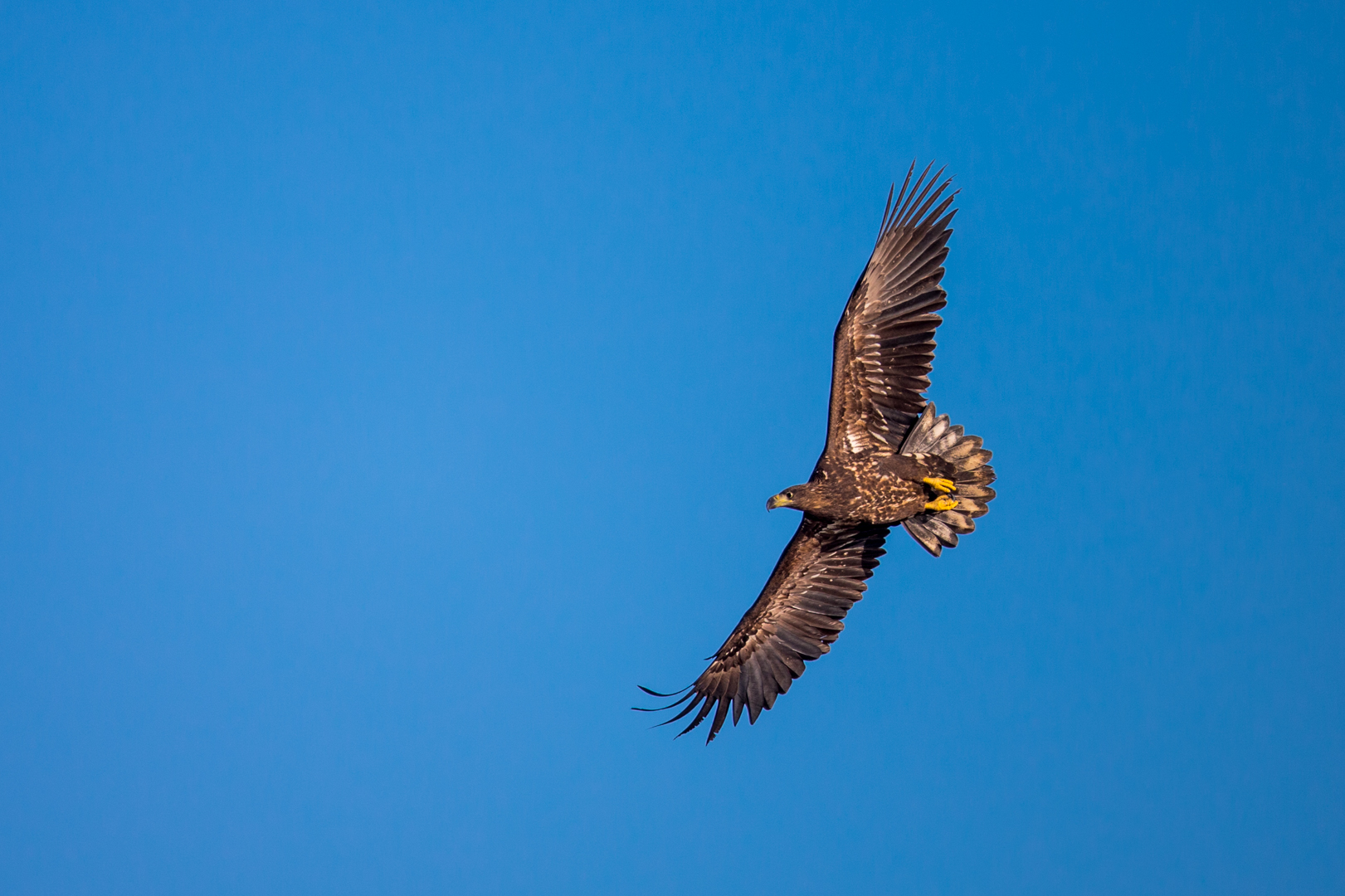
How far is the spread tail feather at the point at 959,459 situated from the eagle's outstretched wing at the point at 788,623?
102cm

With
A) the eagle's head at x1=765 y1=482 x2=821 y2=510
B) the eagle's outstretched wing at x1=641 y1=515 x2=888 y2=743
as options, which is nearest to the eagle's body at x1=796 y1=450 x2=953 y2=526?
the eagle's head at x1=765 y1=482 x2=821 y2=510

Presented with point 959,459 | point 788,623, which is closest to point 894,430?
point 959,459

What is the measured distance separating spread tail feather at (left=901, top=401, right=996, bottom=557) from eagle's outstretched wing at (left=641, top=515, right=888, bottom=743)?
40.2 inches

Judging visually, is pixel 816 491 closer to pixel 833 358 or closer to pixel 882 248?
pixel 833 358

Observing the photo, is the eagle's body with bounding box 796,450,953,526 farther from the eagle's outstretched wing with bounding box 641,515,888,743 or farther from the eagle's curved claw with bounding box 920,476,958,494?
the eagle's outstretched wing with bounding box 641,515,888,743

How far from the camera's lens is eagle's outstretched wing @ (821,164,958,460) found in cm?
1121

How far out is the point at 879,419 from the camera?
37.1ft

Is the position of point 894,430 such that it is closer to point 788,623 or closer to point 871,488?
point 871,488

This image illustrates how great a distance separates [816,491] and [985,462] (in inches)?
56.4

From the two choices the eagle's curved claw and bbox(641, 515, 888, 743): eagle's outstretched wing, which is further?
bbox(641, 515, 888, 743): eagle's outstretched wing

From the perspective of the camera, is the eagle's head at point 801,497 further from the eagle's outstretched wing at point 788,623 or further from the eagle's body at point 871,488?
the eagle's outstretched wing at point 788,623

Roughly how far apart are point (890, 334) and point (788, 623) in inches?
114

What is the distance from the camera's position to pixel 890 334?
11258 mm

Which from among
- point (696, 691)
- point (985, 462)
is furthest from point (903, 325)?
point (696, 691)
